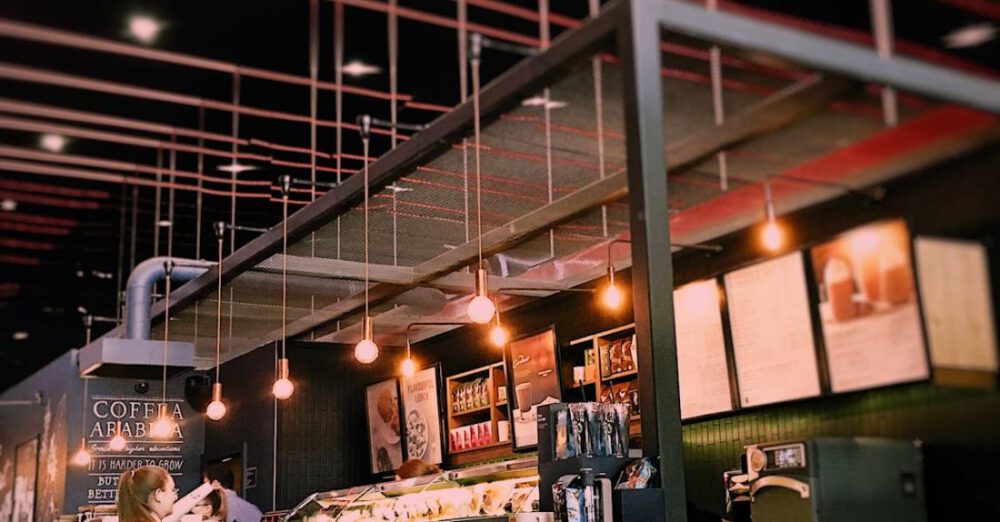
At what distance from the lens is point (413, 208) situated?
6520mm

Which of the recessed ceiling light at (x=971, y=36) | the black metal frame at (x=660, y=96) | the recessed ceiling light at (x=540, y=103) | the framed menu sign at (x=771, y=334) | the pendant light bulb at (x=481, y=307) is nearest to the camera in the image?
the black metal frame at (x=660, y=96)

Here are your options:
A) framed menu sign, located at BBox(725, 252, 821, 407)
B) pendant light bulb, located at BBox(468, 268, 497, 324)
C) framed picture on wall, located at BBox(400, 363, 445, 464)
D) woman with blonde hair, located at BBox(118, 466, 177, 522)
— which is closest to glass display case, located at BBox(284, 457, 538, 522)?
pendant light bulb, located at BBox(468, 268, 497, 324)

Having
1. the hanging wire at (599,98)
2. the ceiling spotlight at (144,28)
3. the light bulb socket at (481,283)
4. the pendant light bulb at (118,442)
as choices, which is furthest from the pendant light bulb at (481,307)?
the pendant light bulb at (118,442)

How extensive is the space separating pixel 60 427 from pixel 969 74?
11277 mm

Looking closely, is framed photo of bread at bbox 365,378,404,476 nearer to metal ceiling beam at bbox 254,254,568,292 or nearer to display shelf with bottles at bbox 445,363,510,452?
display shelf with bottles at bbox 445,363,510,452

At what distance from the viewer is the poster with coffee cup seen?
4.11 meters

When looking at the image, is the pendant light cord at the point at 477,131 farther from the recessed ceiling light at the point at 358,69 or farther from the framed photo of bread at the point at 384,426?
the framed photo of bread at the point at 384,426

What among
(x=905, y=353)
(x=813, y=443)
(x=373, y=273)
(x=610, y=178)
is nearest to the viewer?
(x=905, y=353)

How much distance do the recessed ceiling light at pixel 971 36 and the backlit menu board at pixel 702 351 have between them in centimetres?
253

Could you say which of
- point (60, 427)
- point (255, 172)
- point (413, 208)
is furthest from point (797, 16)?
point (60, 427)

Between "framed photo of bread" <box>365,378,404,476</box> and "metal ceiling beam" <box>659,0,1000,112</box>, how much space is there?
7190mm

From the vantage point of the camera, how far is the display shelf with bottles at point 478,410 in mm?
9125

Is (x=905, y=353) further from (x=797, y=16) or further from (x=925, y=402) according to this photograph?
(x=797, y=16)

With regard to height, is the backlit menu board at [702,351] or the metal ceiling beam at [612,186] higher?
the metal ceiling beam at [612,186]
